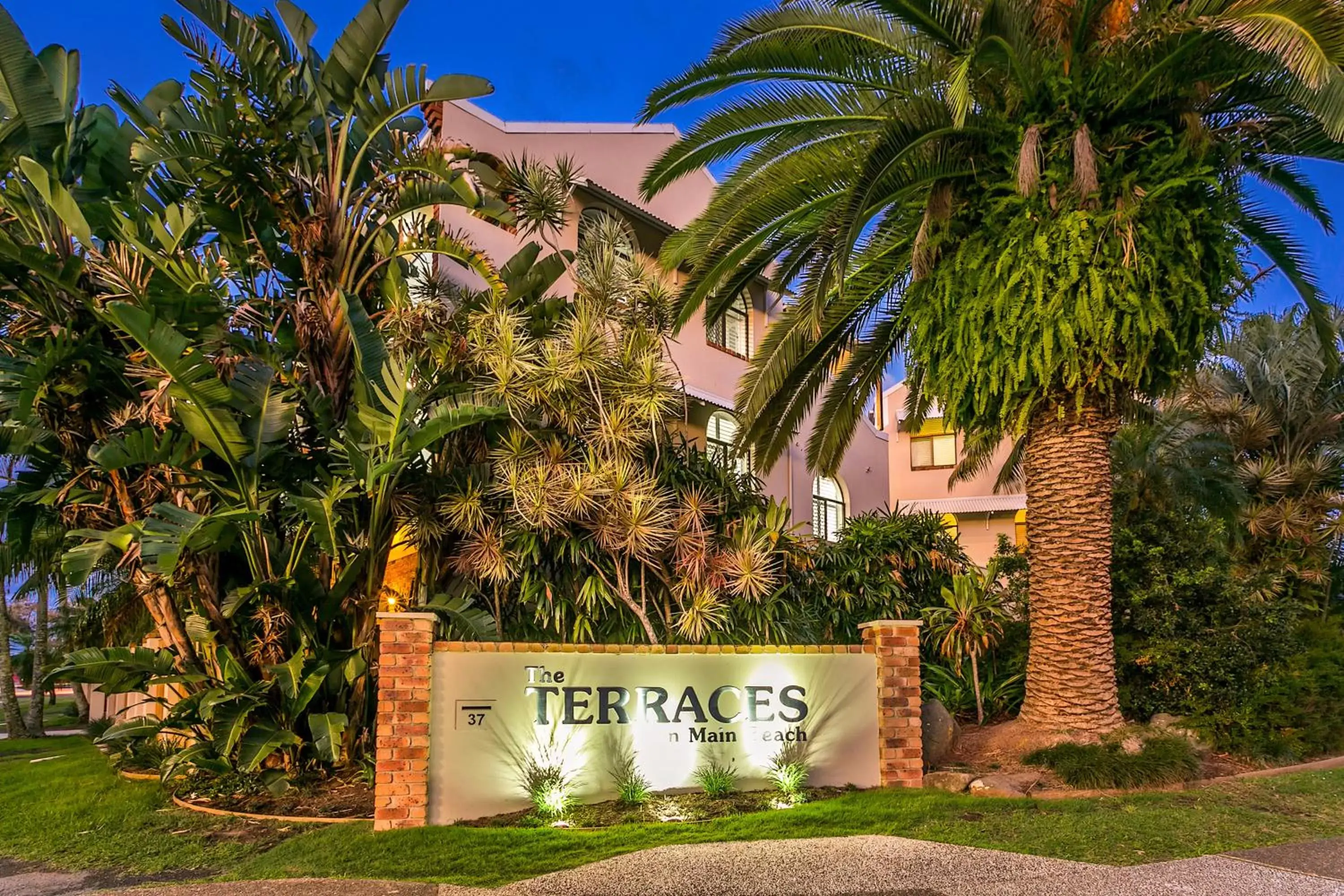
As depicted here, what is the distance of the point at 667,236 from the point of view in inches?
696

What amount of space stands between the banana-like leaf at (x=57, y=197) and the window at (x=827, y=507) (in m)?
14.1

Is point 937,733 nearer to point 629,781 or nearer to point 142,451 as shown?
point 629,781

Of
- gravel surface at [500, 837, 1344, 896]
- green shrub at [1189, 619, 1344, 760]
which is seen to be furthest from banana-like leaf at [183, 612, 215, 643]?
green shrub at [1189, 619, 1344, 760]

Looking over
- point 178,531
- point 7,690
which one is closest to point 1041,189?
point 178,531

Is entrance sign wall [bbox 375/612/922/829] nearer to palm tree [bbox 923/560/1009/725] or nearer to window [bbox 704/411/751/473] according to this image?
palm tree [bbox 923/560/1009/725]

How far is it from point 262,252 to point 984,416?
8.28 m

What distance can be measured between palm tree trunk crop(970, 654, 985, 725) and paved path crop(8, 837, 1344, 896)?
4877 millimetres

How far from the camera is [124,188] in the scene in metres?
10.9

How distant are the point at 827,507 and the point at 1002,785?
1222cm

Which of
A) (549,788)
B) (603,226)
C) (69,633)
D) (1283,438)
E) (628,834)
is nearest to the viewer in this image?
(628,834)

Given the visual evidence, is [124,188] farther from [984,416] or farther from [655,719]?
[984,416]

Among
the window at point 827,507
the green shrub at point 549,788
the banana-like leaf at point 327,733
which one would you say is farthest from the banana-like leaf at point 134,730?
the window at point 827,507

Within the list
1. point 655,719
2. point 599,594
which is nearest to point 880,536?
point 599,594

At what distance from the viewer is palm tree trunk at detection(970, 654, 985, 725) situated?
39.6 ft
